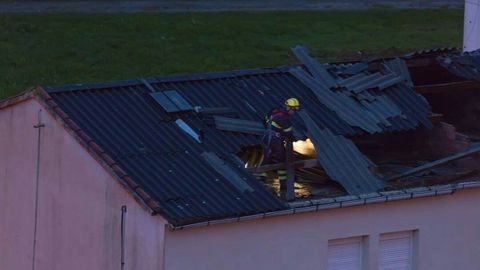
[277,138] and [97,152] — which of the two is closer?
[97,152]

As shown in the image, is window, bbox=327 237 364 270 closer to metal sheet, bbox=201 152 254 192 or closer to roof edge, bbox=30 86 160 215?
metal sheet, bbox=201 152 254 192

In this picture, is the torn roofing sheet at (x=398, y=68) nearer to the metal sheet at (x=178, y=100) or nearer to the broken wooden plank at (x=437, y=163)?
the broken wooden plank at (x=437, y=163)

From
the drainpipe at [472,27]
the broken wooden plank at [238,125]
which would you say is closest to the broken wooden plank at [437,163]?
the broken wooden plank at [238,125]

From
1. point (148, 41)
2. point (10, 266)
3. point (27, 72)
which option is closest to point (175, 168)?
point (10, 266)

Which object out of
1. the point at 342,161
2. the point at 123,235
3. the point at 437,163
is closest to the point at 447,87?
the point at 437,163

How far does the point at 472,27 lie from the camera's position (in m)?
30.6

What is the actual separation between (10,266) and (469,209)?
25.0 feet

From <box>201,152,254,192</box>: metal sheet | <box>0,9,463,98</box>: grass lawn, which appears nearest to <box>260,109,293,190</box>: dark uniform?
<box>201,152,254,192</box>: metal sheet

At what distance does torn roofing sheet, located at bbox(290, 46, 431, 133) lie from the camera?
21.8 m

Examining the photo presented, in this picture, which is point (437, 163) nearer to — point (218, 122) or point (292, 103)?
point (292, 103)

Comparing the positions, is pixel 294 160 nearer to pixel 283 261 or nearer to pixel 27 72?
pixel 283 261

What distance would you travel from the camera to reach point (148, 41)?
39.2 metres

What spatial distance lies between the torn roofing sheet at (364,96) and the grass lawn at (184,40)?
1298cm

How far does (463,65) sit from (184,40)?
16.3 meters
